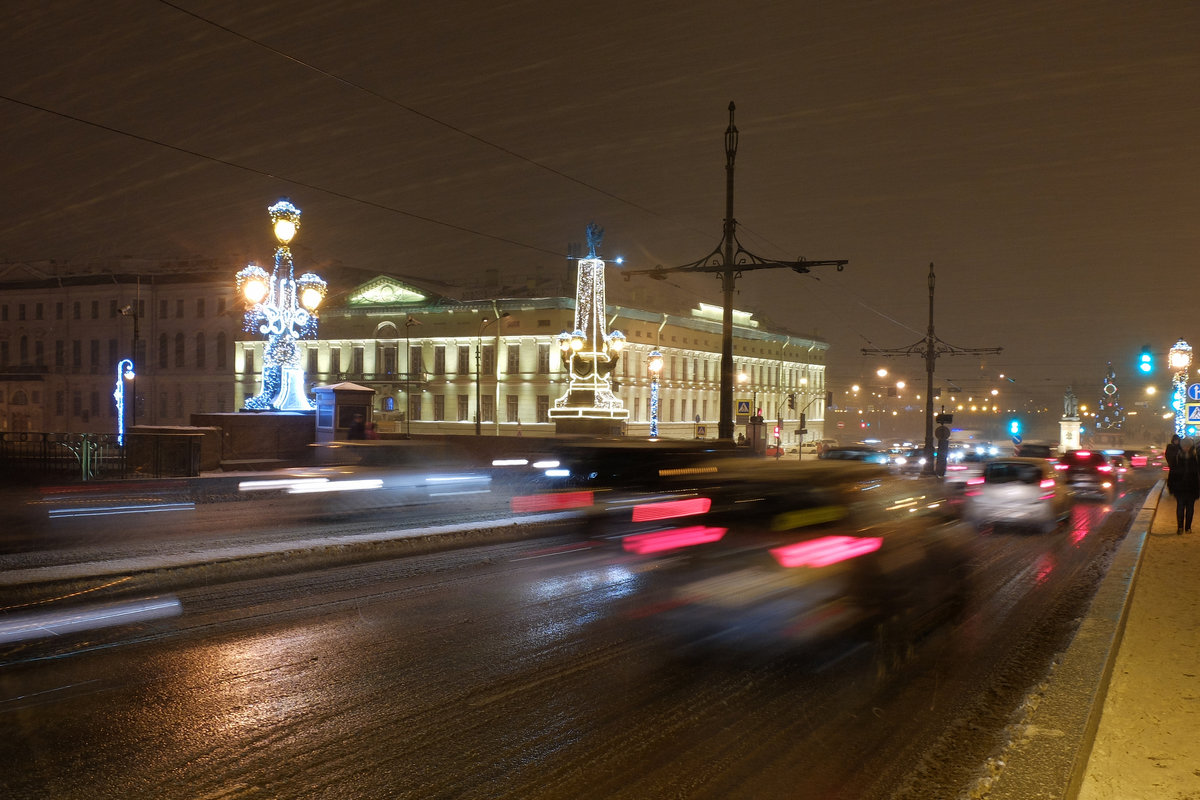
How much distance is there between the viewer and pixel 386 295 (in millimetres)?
76000

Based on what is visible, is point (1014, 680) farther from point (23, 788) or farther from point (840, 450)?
point (840, 450)

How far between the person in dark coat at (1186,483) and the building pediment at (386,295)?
207ft

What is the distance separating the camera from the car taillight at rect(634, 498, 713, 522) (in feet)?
65.9

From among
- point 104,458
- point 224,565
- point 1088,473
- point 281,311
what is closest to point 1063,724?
point 224,565

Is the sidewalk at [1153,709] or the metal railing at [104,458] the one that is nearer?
the sidewalk at [1153,709]

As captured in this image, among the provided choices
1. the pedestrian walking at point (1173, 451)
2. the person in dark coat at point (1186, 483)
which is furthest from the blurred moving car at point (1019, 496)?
the pedestrian walking at point (1173, 451)

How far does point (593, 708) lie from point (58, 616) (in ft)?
19.4

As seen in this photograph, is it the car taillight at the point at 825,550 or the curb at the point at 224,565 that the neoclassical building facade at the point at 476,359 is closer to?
the car taillight at the point at 825,550

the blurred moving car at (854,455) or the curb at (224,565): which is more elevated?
the blurred moving car at (854,455)

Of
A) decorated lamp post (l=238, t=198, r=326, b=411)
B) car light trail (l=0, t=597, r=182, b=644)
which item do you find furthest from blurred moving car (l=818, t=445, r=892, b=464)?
decorated lamp post (l=238, t=198, r=326, b=411)

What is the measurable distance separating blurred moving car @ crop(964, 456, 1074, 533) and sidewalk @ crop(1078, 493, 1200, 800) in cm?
1069

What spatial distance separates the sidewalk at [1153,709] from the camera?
464 centimetres

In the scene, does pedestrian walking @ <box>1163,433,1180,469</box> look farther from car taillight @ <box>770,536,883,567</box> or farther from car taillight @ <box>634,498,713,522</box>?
car taillight @ <box>634,498,713,522</box>

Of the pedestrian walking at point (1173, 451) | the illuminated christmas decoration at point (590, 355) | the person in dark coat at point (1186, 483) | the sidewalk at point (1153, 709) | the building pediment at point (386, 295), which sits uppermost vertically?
the building pediment at point (386, 295)
